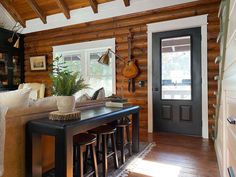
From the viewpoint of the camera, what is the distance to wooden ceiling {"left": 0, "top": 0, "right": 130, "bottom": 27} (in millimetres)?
4738

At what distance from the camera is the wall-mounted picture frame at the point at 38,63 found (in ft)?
18.9

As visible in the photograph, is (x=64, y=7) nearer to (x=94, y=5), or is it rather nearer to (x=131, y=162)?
(x=94, y=5)

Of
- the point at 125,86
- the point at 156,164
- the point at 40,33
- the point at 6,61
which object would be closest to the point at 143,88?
the point at 125,86

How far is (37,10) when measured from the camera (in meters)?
5.12

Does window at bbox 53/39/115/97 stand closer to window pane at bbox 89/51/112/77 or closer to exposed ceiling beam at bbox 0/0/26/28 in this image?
window pane at bbox 89/51/112/77

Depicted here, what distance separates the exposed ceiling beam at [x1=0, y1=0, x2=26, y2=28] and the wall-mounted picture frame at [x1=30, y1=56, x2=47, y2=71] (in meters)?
1.10

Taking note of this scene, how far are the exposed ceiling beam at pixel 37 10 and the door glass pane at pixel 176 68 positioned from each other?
3.50m

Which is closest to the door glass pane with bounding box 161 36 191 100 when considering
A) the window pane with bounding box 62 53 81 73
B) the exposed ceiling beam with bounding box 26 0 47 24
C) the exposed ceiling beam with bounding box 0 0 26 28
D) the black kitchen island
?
the black kitchen island

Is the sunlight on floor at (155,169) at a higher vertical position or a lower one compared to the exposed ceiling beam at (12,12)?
lower

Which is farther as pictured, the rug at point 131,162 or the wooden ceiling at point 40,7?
the wooden ceiling at point 40,7

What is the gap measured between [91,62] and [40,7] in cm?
211

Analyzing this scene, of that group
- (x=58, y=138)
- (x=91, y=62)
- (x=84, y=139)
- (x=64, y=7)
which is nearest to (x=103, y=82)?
(x=91, y=62)

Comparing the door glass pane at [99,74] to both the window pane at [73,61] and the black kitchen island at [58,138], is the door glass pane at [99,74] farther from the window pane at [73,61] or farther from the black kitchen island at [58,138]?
the black kitchen island at [58,138]

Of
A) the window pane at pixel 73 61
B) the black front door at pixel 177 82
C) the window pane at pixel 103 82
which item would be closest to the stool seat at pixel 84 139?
the black front door at pixel 177 82
